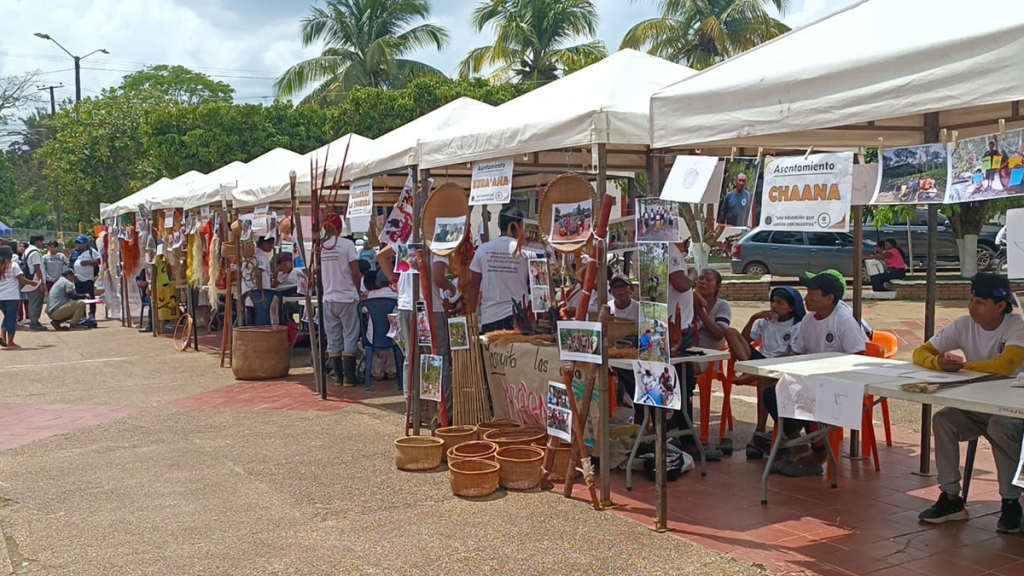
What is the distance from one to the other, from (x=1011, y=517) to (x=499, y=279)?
3.92 m

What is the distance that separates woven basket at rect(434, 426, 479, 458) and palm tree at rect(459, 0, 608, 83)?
22303 mm

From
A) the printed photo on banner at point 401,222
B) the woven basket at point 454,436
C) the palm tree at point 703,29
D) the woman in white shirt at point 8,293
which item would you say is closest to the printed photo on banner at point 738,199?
the woven basket at point 454,436

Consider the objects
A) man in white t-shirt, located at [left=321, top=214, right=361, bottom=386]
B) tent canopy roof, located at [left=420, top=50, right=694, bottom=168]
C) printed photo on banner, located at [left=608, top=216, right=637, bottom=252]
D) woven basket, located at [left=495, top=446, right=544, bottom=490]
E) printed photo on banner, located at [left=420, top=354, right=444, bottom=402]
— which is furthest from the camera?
man in white t-shirt, located at [left=321, top=214, right=361, bottom=386]

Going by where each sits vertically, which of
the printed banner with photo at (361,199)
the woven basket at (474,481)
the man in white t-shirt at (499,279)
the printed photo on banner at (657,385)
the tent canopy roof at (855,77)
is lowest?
the woven basket at (474,481)

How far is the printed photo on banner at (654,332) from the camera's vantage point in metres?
4.77

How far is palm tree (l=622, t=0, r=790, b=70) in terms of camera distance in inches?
964

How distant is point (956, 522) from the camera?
4.83m

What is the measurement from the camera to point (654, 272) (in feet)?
15.8

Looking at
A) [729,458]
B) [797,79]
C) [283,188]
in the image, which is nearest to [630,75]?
[797,79]

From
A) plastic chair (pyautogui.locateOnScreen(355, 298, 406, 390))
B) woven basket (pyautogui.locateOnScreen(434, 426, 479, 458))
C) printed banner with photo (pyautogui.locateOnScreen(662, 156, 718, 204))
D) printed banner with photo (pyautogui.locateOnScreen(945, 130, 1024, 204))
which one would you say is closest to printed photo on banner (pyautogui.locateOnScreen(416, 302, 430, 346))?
woven basket (pyautogui.locateOnScreen(434, 426, 479, 458))

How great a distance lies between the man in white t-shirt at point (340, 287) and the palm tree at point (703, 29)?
17.2m

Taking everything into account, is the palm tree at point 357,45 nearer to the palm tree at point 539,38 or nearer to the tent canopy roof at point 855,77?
the palm tree at point 539,38

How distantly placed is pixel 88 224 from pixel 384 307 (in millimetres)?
25322

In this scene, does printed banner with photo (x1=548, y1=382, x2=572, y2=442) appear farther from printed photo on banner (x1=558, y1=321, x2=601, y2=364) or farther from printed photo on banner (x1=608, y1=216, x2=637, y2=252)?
printed photo on banner (x1=608, y1=216, x2=637, y2=252)
